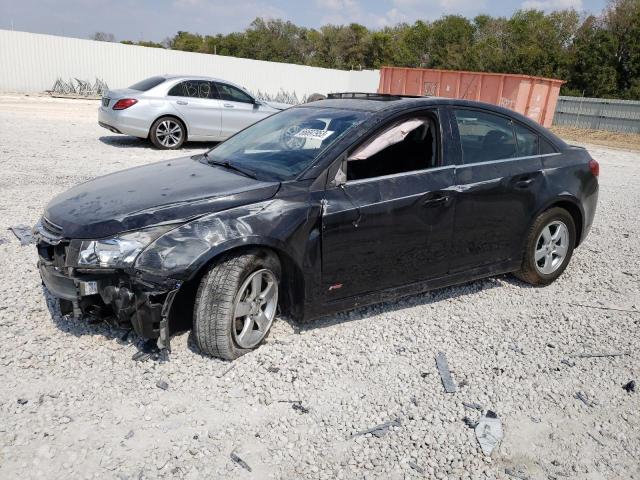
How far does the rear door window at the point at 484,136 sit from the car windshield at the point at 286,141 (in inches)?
34.7

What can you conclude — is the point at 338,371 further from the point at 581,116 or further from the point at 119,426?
the point at 581,116

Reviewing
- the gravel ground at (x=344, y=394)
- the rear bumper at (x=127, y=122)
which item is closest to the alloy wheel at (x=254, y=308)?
the gravel ground at (x=344, y=394)

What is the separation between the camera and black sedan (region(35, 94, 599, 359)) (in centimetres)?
330

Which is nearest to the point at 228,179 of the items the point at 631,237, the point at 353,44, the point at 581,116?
the point at 631,237

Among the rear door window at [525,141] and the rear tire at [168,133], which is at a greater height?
the rear door window at [525,141]

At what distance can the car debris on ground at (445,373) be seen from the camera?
3506mm

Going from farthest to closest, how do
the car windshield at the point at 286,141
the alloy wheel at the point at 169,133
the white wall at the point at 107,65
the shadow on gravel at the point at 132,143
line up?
the white wall at the point at 107,65
the shadow on gravel at the point at 132,143
the alloy wheel at the point at 169,133
the car windshield at the point at 286,141

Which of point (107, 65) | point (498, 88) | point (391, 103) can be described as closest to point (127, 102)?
point (391, 103)

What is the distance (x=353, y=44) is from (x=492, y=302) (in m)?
69.6

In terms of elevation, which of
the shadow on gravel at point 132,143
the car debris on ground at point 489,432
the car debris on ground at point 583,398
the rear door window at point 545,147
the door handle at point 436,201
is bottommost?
the shadow on gravel at point 132,143

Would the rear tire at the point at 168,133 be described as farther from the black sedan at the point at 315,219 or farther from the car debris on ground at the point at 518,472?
the car debris on ground at the point at 518,472

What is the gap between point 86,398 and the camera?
3.18 meters

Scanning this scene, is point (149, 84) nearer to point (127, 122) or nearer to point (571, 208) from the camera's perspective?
point (127, 122)

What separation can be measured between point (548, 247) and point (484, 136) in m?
1.23
